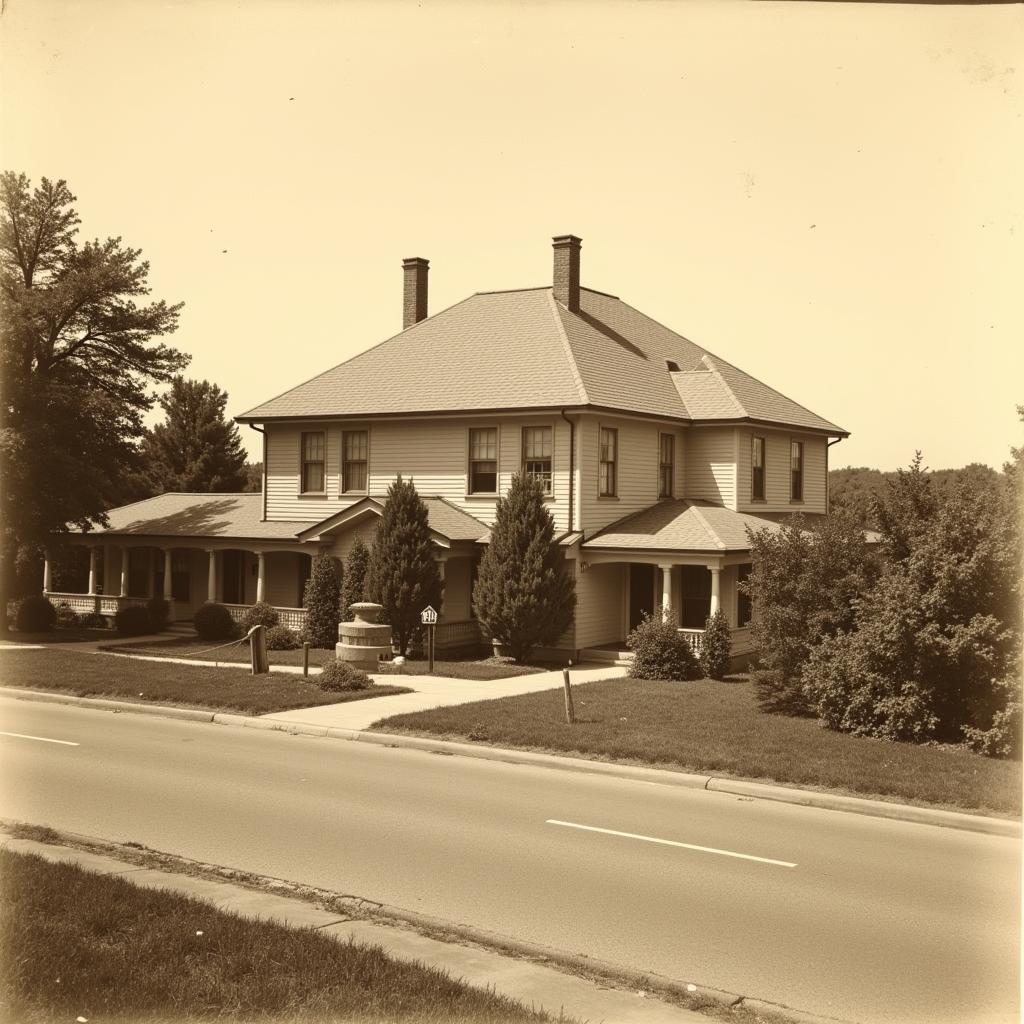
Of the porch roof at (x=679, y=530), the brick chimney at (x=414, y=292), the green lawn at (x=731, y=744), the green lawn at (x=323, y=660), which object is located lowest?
the green lawn at (x=731, y=744)

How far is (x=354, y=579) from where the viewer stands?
95.6ft

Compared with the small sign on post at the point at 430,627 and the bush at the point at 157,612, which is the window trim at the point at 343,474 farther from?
the bush at the point at 157,612

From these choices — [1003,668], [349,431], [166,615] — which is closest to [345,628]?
[349,431]

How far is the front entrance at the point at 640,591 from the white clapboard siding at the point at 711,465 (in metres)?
3.24

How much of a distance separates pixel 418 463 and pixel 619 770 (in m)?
17.9

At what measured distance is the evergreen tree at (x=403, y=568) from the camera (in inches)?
1084

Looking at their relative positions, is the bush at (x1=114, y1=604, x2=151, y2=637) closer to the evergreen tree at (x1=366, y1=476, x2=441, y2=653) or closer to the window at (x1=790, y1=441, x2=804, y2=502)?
the evergreen tree at (x1=366, y1=476, x2=441, y2=653)

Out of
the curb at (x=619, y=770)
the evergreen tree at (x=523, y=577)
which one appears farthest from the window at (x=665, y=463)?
the curb at (x=619, y=770)

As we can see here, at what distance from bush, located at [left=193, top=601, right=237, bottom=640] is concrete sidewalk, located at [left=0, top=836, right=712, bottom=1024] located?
2368 centimetres

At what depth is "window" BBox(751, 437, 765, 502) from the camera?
3272 cm

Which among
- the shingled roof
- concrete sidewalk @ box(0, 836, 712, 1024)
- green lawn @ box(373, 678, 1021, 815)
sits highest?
the shingled roof

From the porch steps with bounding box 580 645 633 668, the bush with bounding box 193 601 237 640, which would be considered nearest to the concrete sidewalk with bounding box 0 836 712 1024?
the porch steps with bounding box 580 645 633 668

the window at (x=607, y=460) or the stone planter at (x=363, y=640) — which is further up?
the window at (x=607, y=460)

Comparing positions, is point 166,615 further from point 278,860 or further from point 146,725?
point 278,860
